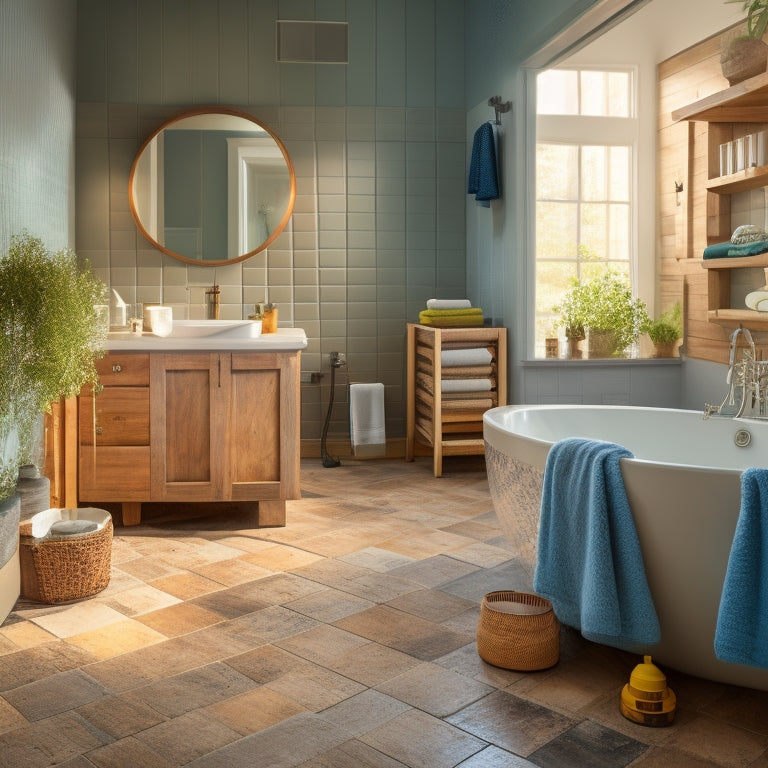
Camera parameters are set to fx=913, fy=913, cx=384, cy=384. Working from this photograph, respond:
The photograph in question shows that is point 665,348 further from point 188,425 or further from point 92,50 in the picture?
point 92,50

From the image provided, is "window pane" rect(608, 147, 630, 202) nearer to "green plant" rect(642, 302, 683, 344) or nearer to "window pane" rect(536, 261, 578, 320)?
"window pane" rect(536, 261, 578, 320)

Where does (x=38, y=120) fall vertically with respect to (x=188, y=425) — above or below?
above

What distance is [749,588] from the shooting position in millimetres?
2051

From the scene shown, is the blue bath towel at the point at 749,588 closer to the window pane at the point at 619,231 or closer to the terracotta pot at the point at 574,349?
the terracotta pot at the point at 574,349

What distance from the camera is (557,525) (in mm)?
2457

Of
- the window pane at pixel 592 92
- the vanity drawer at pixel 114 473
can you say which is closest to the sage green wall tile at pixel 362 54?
the window pane at pixel 592 92

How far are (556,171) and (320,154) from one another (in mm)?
1380

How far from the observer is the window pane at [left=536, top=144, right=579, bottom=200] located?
5.15m

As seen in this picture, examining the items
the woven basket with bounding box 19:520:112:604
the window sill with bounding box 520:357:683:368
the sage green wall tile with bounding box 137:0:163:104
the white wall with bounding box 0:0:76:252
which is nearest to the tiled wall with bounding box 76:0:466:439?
the sage green wall tile with bounding box 137:0:163:104

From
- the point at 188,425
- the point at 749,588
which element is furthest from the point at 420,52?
the point at 749,588

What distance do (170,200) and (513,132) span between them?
1956mm

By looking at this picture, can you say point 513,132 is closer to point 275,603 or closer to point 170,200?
point 170,200

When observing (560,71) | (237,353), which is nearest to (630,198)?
(560,71)

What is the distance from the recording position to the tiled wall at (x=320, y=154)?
5.23 m
